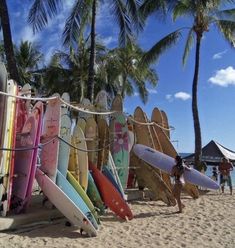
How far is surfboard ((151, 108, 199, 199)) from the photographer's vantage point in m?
13.2

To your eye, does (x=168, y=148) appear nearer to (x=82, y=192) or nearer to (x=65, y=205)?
(x=82, y=192)

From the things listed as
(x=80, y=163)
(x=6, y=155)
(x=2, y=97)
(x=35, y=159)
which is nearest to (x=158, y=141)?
(x=80, y=163)

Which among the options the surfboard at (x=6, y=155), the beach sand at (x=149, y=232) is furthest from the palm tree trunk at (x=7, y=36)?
the beach sand at (x=149, y=232)

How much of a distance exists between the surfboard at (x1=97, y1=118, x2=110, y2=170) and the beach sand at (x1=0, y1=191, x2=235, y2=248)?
1385 millimetres

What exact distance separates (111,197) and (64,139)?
1.59 meters

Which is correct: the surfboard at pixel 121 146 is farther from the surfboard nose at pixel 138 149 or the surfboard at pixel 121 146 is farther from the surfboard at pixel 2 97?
the surfboard at pixel 2 97

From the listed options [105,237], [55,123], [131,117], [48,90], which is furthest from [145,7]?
[48,90]

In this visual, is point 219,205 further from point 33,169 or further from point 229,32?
point 229,32

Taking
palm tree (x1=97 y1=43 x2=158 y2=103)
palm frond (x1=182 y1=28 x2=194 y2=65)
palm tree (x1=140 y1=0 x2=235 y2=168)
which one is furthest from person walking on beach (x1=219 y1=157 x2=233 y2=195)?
palm tree (x1=97 y1=43 x2=158 y2=103)

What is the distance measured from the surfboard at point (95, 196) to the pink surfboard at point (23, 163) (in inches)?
66.7

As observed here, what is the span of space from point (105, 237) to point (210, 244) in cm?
175

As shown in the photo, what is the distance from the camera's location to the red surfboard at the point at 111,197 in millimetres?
9344

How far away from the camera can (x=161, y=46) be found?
18953mm

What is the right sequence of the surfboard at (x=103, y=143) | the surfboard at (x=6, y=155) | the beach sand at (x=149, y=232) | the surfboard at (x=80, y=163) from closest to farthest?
the beach sand at (x=149, y=232)
the surfboard at (x=6, y=155)
the surfboard at (x=80, y=163)
the surfboard at (x=103, y=143)
